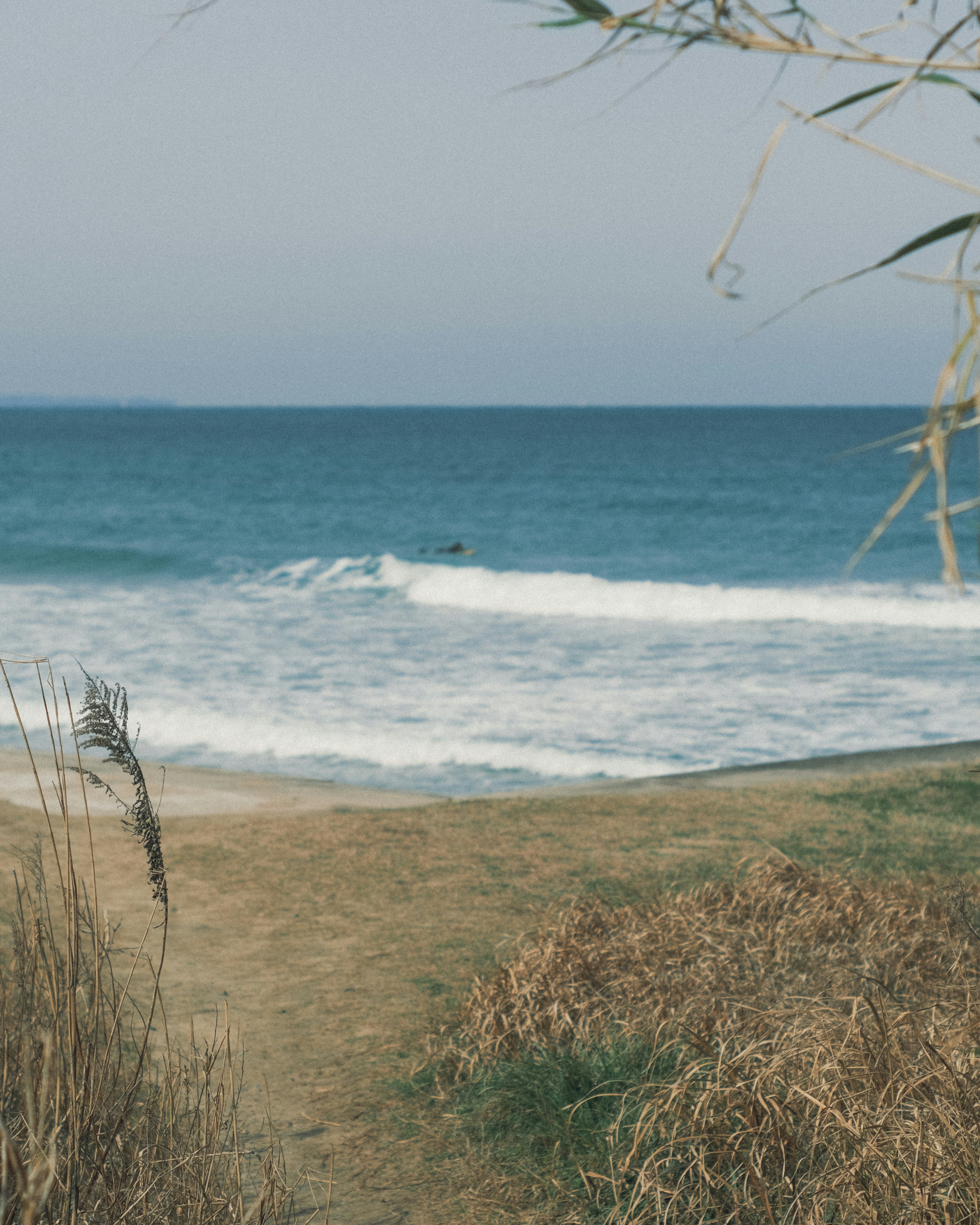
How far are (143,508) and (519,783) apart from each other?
30.4m

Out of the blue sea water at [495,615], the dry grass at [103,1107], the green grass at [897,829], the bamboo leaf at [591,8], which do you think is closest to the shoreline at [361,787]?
the green grass at [897,829]

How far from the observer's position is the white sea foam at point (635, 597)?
19.7 metres

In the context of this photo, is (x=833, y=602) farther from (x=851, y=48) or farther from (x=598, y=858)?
(x=851, y=48)

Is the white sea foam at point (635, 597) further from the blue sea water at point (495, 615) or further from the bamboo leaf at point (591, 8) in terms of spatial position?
the bamboo leaf at point (591, 8)

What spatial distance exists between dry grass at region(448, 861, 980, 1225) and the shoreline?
2930 mm

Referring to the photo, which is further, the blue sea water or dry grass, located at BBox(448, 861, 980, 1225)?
the blue sea water

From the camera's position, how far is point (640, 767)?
1041cm

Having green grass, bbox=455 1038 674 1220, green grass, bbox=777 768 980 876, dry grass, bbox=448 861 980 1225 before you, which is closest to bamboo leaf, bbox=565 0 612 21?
dry grass, bbox=448 861 980 1225

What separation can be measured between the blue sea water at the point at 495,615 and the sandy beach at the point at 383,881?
1918 millimetres

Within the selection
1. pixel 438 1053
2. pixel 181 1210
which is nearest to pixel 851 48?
pixel 181 1210

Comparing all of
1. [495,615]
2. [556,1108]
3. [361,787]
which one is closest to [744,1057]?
[556,1108]

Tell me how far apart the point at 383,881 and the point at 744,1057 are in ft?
11.2

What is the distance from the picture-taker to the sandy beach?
3.69 metres

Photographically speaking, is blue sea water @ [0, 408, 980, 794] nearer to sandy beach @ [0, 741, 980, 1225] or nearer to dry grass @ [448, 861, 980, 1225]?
dry grass @ [448, 861, 980, 1225]
